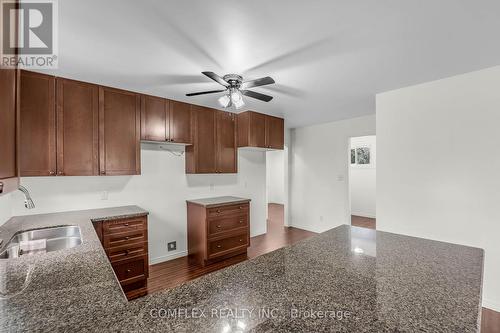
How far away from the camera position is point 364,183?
6.30m

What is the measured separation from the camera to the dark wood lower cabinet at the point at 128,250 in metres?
2.40

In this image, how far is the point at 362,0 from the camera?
137 centimetres

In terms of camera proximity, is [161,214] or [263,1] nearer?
[263,1]

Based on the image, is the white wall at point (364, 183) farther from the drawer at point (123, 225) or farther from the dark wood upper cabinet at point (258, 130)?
the drawer at point (123, 225)

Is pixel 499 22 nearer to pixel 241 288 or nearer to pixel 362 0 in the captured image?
pixel 362 0

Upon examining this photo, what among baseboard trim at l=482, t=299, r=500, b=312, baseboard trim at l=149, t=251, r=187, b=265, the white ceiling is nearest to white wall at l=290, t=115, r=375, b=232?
the white ceiling

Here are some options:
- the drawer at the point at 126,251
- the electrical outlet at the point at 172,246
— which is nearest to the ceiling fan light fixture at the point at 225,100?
the drawer at the point at 126,251

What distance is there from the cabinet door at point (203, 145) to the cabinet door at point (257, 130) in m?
0.63

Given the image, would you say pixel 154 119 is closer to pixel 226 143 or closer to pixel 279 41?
pixel 226 143

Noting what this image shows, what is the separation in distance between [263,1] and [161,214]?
3.04 meters

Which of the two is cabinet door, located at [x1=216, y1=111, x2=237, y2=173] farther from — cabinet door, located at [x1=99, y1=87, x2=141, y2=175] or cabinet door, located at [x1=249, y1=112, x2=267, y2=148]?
cabinet door, located at [x1=99, y1=87, x2=141, y2=175]

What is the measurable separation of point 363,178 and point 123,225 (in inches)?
237

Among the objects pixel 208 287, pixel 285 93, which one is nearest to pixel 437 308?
pixel 208 287

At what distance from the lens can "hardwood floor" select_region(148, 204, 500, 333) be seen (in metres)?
2.18
